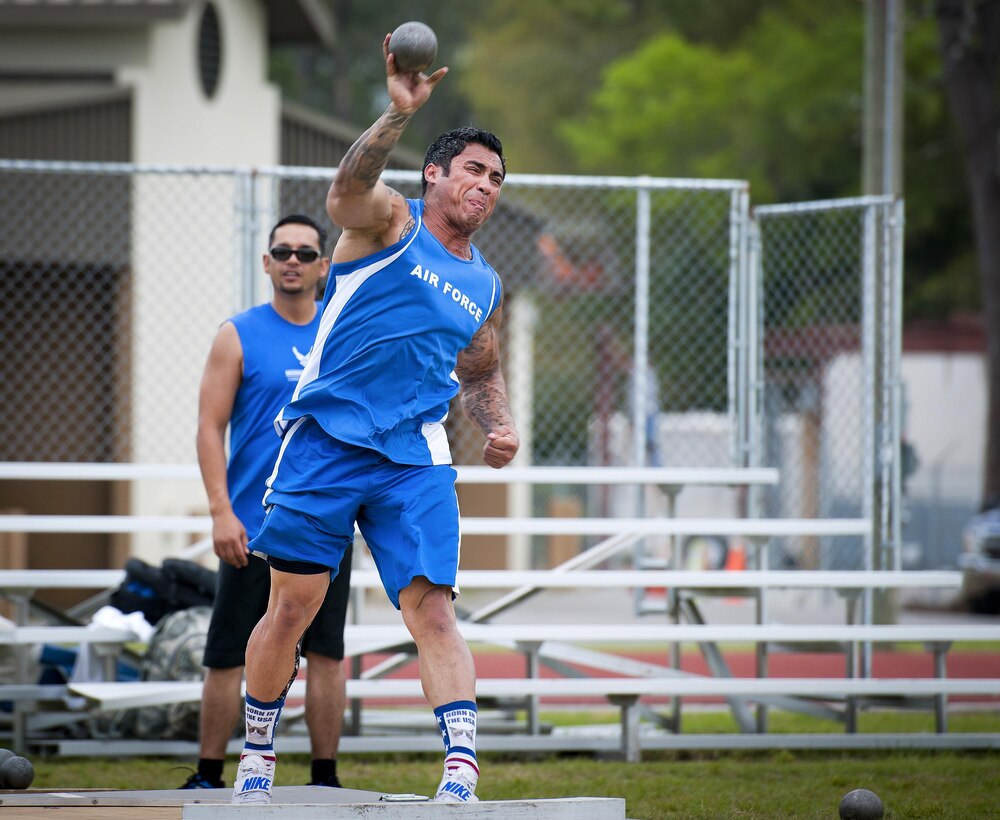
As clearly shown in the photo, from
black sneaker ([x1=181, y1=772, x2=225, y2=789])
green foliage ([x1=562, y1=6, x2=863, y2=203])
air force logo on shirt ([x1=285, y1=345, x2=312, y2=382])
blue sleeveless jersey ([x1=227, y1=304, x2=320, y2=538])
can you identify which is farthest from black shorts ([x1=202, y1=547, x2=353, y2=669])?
green foliage ([x1=562, y1=6, x2=863, y2=203])

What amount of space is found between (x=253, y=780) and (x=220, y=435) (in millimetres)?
1483

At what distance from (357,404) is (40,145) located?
10377mm

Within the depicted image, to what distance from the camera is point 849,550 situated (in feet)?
50.3

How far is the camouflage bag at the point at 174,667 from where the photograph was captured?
658 cm

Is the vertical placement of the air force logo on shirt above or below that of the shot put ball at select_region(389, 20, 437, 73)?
below

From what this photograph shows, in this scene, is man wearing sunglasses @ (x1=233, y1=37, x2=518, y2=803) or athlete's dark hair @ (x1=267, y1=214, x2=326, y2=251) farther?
athlete's dark hair @ (x1=267, y1=214, x2=326, y2=251)

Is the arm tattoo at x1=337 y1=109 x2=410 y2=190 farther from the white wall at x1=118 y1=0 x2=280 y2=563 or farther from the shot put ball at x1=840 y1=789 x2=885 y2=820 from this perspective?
the white wall at x1=118 y1=0 x2=280 y2=563

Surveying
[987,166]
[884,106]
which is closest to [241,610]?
[884,106]

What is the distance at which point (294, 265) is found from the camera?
18.5 feet

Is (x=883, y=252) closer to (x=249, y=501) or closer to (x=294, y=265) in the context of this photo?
(x=294, y=265)

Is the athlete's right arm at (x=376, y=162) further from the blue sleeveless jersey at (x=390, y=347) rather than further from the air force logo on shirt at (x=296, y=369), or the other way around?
the air force logo on shirt at (x=296, y=369)

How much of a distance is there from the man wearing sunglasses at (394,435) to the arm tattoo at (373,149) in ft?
0.42

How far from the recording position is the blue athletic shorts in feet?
14.3

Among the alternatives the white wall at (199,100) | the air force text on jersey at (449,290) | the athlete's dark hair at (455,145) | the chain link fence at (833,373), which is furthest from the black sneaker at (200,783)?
the white wall at (199,100)
